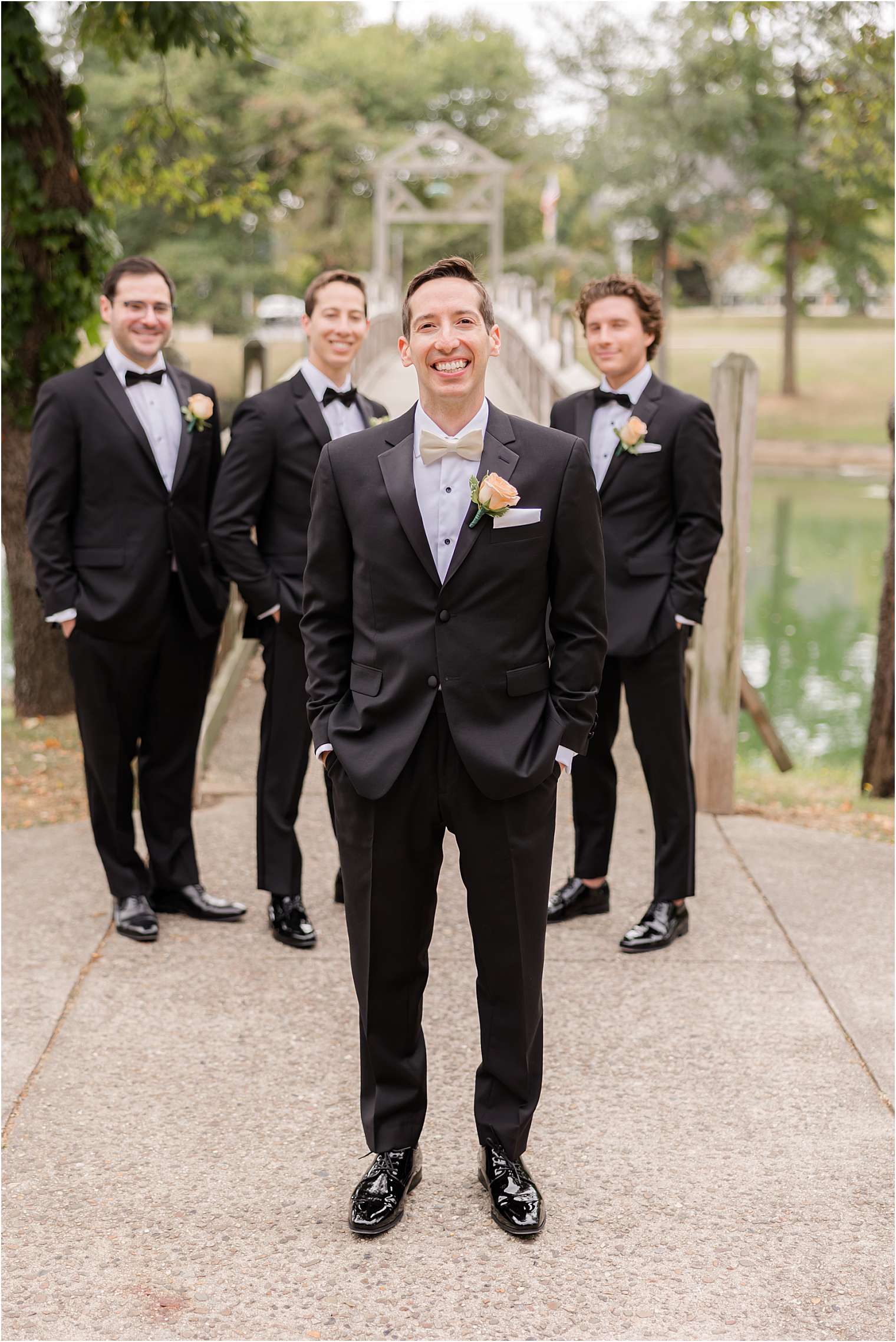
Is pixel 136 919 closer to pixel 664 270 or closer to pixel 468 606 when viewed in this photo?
pixel 468 606

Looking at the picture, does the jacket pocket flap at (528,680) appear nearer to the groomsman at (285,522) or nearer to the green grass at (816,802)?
A: the groomsman at (285,522)

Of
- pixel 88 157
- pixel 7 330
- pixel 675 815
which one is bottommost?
pixel 675 815

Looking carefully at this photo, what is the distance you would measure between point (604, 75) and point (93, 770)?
134 feet

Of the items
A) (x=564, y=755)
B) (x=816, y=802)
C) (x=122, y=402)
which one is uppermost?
(x=122, y=402)

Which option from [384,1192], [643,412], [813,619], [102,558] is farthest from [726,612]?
[813,619]

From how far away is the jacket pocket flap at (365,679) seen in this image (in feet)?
10.1

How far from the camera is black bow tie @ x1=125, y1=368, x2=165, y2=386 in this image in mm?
4672

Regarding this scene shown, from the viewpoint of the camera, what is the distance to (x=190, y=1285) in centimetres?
296

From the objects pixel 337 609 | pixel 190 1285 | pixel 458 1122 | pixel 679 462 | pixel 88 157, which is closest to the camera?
pixel 190 1285

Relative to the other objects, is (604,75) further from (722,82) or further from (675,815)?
(675,815)

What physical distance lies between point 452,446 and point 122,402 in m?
2.01

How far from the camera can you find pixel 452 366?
9.63 feet

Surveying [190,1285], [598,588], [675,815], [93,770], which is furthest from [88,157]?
[190,1285]

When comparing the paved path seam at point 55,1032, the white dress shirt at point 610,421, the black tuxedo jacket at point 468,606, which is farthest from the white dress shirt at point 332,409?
the black tuxedo jacket at point 468,606
